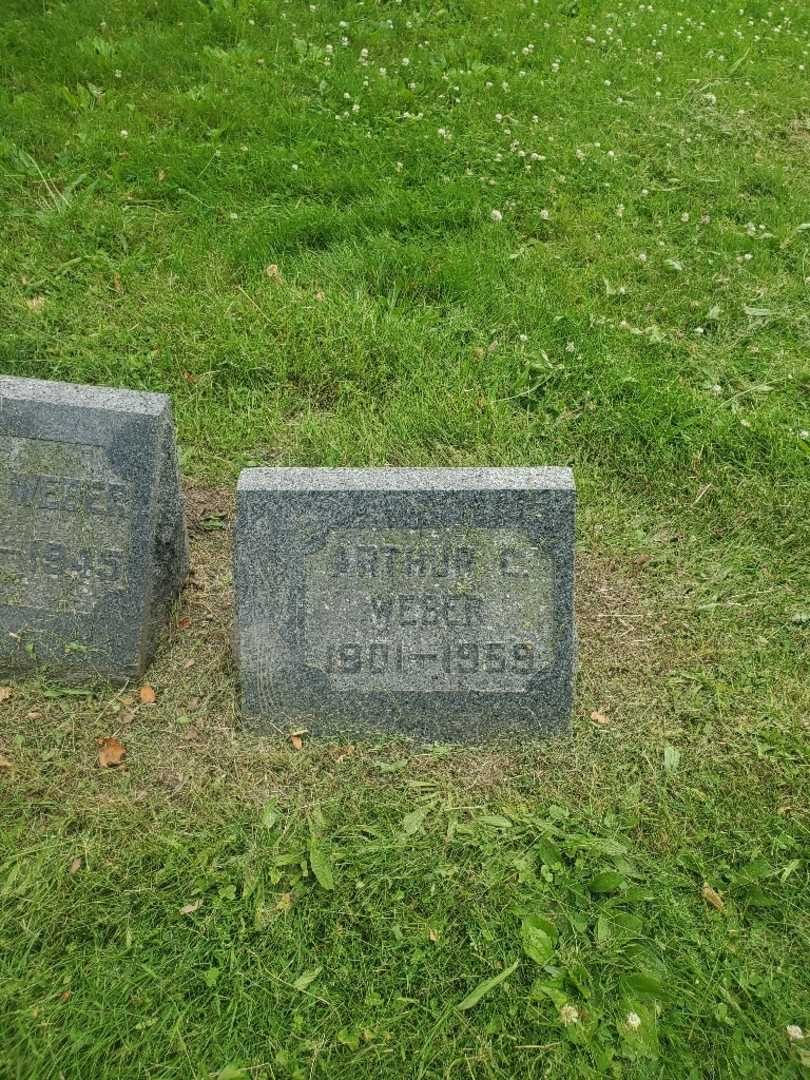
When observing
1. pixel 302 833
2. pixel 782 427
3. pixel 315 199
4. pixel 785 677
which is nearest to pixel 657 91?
pixel 315 199

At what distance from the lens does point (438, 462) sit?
4.17 meters

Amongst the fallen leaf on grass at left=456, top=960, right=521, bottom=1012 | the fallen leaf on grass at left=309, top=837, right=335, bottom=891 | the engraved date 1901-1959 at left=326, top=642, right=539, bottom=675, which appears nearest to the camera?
the fallen leaf on grass at left=456, top=960, right=521, bottom=1012

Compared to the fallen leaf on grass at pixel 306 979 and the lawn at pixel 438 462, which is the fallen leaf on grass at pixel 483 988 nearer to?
the lawn at pixel 438 462

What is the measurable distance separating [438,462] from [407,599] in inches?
51.5

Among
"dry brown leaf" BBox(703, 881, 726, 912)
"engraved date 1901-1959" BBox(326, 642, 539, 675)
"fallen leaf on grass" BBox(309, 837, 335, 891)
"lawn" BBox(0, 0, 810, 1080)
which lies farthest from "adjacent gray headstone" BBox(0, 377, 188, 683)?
"dry brown leaf" BBox(703, 881, 726, 912)

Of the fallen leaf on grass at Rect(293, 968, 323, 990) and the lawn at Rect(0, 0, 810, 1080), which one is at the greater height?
the lawn at Rect(0, 0, 810, 1080)

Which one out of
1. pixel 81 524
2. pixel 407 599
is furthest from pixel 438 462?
pixel 81 524

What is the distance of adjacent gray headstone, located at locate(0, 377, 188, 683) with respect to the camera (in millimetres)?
3053

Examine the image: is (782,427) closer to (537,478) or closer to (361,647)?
(537,478)

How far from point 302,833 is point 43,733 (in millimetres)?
972

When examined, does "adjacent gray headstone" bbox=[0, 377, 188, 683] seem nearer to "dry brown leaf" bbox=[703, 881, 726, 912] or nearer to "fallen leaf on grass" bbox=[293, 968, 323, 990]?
"fallen leaf on grass" bbox=[293, 968, 323, 990]

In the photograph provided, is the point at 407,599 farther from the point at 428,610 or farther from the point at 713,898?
the point at 713,898

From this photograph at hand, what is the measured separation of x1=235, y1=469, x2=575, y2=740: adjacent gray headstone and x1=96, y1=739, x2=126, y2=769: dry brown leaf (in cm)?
42

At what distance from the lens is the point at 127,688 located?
325 centimetres
